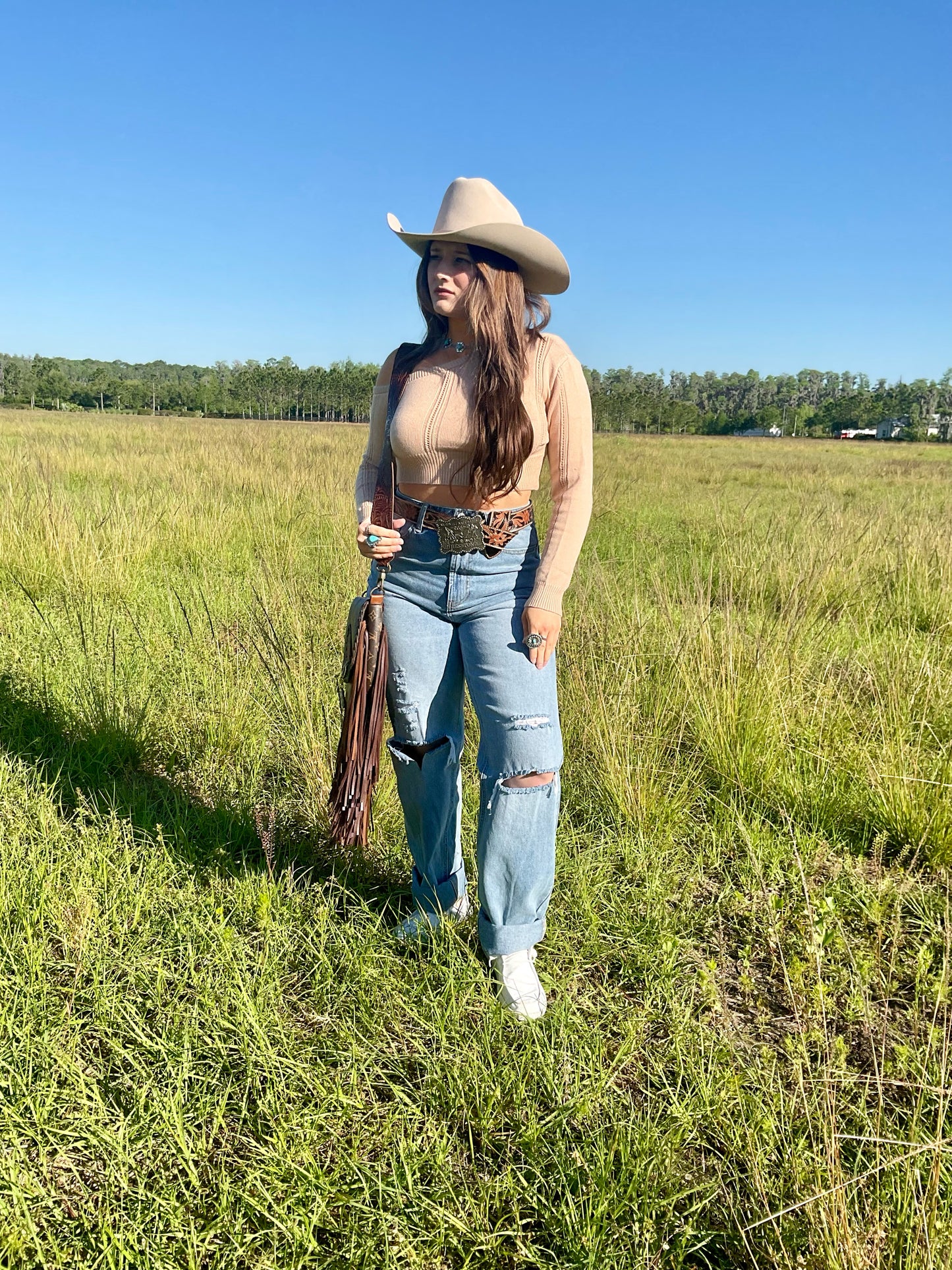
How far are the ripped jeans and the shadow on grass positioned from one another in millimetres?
488

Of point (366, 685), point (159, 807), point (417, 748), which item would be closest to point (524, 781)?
point (417, 748)

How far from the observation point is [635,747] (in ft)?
9.58

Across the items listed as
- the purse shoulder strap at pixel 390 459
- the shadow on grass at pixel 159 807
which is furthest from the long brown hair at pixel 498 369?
the shadow on grass at pixel 159 807

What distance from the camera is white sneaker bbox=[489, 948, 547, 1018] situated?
1.79 meters

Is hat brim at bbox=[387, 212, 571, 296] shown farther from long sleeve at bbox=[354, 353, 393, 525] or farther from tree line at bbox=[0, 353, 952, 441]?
tree line at bbox=[0, 353, 952, 441]

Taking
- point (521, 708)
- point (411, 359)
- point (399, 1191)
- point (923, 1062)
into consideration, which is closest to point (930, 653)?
point (923, 1062)

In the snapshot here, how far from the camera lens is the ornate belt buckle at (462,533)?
68.3 inches

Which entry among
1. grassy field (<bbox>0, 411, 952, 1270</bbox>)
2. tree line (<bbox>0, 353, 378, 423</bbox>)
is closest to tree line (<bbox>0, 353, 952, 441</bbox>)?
tree line (<bbox>0, 353, 378, 423</bbox>)

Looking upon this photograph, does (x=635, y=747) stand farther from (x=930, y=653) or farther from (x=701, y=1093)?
(x=930, y=653)

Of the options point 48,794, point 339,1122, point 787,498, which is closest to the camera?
point 339,1122

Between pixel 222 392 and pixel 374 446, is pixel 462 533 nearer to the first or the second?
pixel 374 446

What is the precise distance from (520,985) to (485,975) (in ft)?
0.38

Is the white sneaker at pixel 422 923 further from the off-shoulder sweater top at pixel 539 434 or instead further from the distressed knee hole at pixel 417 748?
the off-shoulder sweater top at pixel 539 434

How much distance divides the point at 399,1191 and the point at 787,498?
38.0 feet
